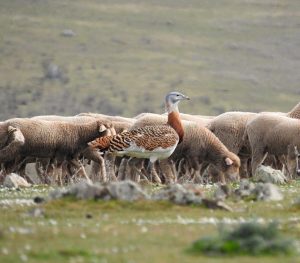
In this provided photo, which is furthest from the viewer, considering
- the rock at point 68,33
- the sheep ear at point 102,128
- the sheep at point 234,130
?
the rock at point 68,33

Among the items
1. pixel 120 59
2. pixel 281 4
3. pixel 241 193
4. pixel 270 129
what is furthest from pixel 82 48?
pixel 241 193

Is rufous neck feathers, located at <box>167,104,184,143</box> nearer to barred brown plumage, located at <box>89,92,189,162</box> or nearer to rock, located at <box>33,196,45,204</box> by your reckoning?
barred brown plumage, located at <box>89,92,189,162</box>

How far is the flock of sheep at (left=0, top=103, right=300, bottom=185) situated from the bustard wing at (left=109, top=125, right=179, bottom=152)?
122 inches

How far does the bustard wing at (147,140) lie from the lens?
76.4 ft

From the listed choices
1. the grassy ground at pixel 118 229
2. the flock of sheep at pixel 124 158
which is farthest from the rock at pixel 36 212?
the flock of sheep at pixel 124 158

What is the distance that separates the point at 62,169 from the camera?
28625 mm

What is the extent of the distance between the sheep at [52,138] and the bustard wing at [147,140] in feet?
16.0

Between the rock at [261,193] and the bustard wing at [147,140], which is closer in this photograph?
the rock at [261,193]

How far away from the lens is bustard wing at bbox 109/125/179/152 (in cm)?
2330

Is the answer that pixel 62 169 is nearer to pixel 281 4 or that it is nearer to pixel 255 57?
pixel 255 57

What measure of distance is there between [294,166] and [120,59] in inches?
3203

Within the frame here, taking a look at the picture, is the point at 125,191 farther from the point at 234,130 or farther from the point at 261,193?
the point at 234,130

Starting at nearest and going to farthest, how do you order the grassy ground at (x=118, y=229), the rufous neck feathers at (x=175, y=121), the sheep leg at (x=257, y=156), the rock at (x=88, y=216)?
the grassy ground at (x=118, y=229)
the rock at (x=88, y=216)
the rufous neck feathers at (x=175, y=121)
the sheep leg at (x=257, y=156)

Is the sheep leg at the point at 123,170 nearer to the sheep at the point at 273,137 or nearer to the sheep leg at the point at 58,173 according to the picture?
the sheep leg at the point at 58,173
